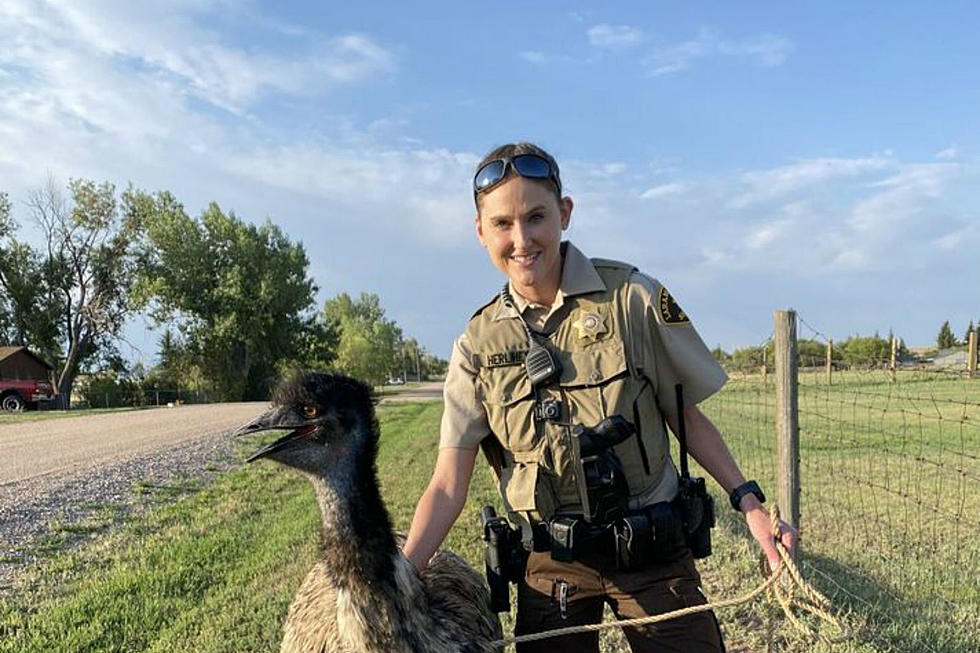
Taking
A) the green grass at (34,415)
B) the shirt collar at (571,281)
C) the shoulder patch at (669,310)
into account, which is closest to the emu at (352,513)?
the shirt collar at (571,281)

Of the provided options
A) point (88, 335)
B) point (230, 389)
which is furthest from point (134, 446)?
point (88, 335)

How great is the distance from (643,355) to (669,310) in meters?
0.21

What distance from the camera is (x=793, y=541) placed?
3027mm

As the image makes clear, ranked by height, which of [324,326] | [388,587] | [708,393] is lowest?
[388,587]

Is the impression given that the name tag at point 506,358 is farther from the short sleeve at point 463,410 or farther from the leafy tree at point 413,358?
the leafy tree at point 413,358

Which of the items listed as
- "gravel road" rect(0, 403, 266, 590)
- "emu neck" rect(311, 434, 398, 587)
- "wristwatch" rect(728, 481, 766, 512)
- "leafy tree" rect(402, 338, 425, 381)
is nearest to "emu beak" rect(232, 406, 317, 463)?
"emu neck" rect(311, 434, 398, 587)

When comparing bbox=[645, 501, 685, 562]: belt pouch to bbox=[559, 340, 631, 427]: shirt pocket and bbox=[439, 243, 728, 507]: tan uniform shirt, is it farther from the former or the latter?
bbox=[559, 340, 631, 427]: shirt pocket

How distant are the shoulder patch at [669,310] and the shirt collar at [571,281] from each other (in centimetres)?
24

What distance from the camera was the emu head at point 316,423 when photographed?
2980 mm

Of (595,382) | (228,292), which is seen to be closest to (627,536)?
(595,382)

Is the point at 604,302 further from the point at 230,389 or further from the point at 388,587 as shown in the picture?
the point at 230,389

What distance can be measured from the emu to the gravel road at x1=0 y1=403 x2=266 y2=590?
21.6 ft

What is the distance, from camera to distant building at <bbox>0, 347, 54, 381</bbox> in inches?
2247

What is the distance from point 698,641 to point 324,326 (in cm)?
6540
